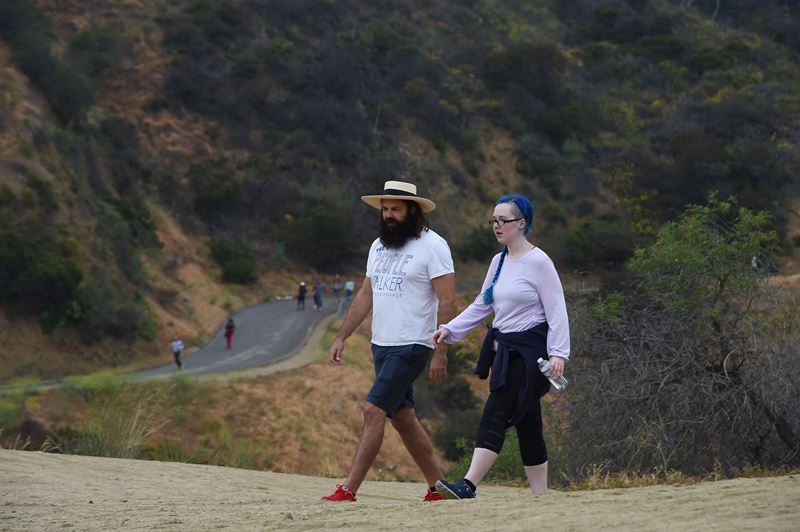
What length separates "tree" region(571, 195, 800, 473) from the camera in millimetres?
11055

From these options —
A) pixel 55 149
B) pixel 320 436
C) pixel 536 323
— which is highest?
pixel 536 323

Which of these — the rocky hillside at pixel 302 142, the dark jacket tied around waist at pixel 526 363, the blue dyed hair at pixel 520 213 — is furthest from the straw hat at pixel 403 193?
the rocky hillside at pixel 302 142

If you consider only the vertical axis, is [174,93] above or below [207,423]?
above

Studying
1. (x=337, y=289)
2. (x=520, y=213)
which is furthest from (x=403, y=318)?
(x=337, y=289)

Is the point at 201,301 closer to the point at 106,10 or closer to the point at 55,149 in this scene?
the point at 55,149

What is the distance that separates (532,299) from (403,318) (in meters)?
0.94

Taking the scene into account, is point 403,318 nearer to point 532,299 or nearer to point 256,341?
point 532,299

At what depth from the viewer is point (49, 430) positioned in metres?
23.2

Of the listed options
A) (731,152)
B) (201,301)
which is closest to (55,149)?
(201,301)

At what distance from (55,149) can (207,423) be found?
18128 mm

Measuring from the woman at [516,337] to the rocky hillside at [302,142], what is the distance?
2734 cm

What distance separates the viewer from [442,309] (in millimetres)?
6957

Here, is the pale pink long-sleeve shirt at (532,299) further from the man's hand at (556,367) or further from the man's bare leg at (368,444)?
the man's bare leg at (368,444)

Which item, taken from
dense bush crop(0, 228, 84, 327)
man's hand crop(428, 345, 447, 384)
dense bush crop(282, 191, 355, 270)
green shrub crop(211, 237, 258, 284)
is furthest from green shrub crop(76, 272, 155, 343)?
man's hand crop(428, 345, 447, 384)
